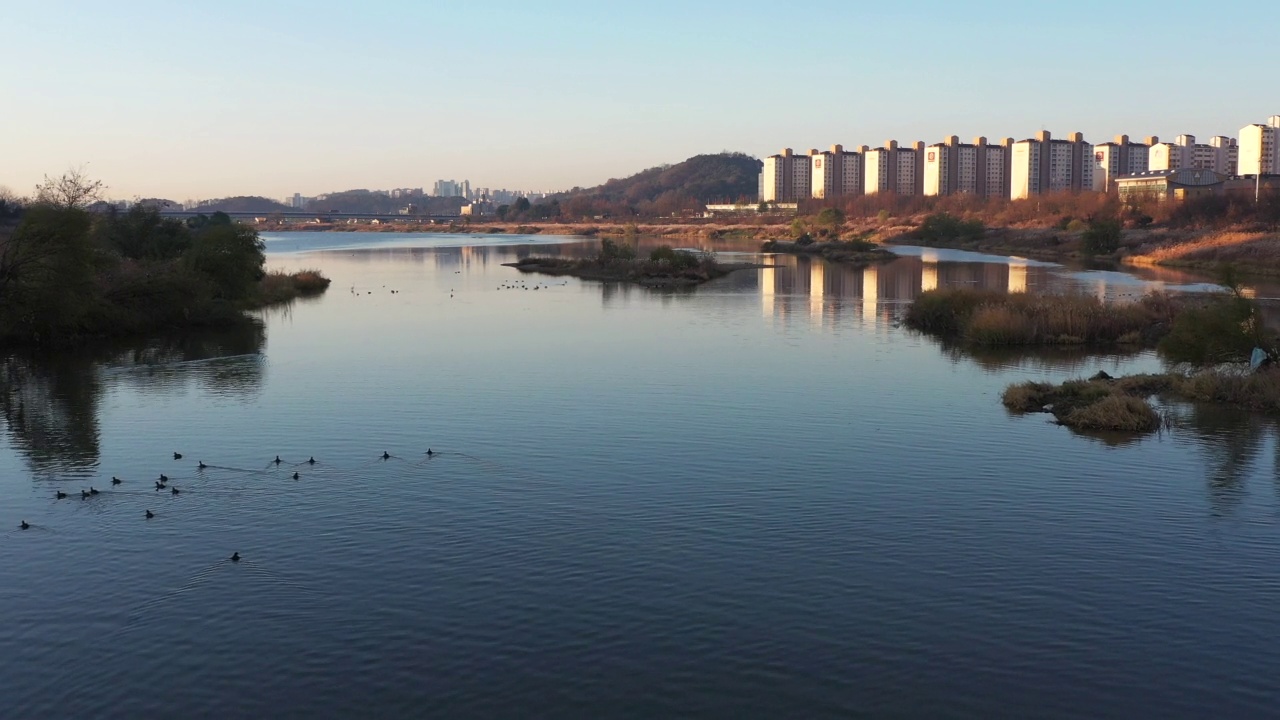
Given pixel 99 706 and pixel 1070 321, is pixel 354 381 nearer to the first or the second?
pixel 99 706

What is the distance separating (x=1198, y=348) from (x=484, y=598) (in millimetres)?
24451

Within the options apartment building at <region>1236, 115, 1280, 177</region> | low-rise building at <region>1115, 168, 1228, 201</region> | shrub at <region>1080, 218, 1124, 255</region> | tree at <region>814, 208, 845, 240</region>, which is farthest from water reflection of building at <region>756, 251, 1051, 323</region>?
apartment building at <region>1236, 115, 1280, 177</region>

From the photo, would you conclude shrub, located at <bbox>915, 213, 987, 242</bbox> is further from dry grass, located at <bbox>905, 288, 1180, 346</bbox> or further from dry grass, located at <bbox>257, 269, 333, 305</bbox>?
dry grass, located at <bbox>905, 288, 1180, 346</bbox>

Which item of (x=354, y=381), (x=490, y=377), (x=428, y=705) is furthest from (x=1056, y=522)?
(x=354, y=381)

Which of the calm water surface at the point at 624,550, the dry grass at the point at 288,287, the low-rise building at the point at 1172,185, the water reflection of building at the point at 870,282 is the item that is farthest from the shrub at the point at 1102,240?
the calm water surface at the point at 624,550

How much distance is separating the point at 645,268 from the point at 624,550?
67.0m

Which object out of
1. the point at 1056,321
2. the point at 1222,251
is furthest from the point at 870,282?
the point at 1056,321

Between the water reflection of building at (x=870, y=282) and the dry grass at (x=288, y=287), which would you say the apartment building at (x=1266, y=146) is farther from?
the dry grass at (x=288, y=287)

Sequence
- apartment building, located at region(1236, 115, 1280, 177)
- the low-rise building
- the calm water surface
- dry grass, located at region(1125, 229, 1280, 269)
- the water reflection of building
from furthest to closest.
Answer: apartment building, located at region(1236, 115, 1280, 177) < the low-rise building < dry grass, located at region(1125, 229, 1280, 269) < the water reflection of building < the calm water surface

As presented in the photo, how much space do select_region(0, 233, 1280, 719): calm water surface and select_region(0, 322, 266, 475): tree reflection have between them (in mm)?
200

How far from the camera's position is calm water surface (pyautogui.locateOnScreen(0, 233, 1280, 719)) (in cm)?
1407

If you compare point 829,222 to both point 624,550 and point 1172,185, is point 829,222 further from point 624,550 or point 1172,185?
point 624,550

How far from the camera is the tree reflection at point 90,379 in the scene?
27189 mm

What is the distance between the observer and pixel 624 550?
18.7 meters
